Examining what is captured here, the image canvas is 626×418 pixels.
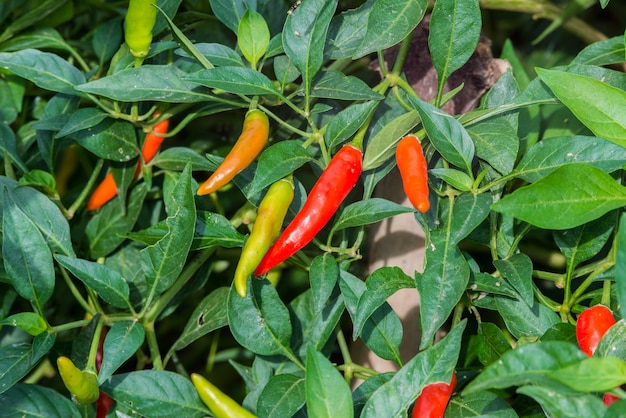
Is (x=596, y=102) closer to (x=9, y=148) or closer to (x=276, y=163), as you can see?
(x=276, y=163)

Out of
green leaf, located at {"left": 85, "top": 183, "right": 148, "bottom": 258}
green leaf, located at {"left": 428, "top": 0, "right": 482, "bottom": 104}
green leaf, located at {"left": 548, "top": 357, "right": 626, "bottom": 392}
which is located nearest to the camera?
green leaf, located at {"left": 548, "top": 357, "right": 626, "bottom": 392}

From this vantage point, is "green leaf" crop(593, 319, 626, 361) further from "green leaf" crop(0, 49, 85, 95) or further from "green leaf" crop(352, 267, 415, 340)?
"green leaf" crop(0, 49, 85, 95)

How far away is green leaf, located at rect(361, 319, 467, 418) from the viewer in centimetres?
70

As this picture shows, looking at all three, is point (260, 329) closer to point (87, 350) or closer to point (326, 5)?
point (87, 350)

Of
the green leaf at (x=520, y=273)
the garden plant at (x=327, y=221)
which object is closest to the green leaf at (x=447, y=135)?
the garden plant at (x=327, y=221)

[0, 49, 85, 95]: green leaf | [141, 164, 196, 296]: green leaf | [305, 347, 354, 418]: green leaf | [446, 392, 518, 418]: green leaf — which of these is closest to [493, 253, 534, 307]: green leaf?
[446, 392, 518, 418]: green leaf

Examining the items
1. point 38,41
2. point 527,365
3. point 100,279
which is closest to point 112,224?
point 100,279

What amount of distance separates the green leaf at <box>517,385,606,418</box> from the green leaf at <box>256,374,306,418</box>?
0.84 feet

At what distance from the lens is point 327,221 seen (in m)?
0.81

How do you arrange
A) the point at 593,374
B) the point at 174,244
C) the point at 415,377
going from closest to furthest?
the point at 593,374, the point at 415,377, the point at 174,244

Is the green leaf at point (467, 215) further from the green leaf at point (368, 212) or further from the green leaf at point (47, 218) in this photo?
the green leaf at point (47, 218)

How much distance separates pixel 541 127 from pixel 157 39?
529 mm

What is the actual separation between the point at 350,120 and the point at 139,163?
13.6 inches

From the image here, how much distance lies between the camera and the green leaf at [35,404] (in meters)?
0.85
